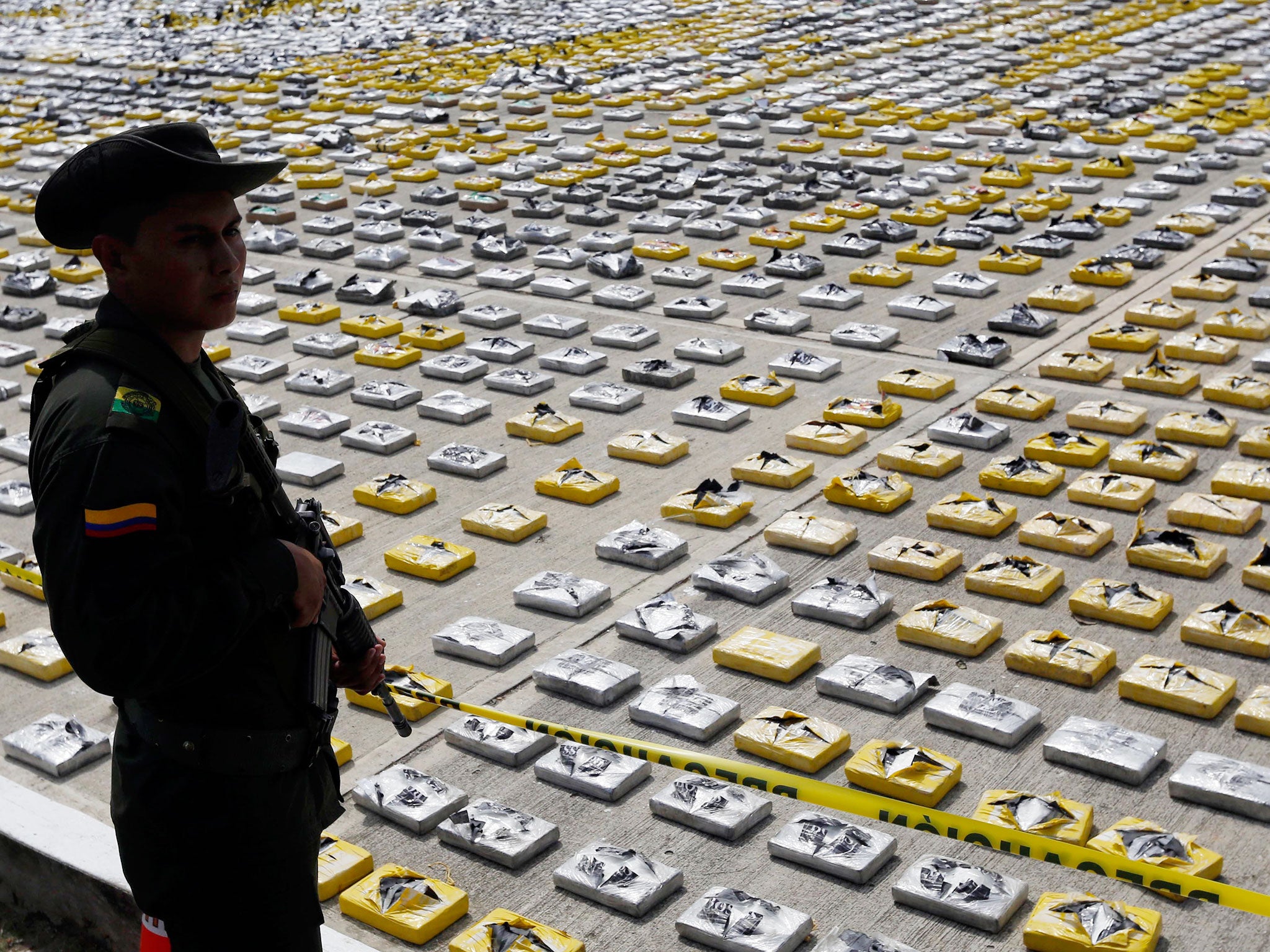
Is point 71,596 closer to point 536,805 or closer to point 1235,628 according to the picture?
point 536,805

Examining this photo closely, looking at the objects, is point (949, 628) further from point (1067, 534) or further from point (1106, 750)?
point (1067, 534)

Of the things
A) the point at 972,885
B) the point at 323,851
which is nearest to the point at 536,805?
the point at 323,851

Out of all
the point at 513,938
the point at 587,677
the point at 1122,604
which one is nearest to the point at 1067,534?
the point at 1122,604

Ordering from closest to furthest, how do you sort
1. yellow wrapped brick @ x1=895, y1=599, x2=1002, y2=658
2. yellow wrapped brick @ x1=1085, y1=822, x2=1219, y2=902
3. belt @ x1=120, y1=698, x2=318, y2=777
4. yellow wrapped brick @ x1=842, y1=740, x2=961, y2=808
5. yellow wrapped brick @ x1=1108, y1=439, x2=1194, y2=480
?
1. belt @ x1=120, y1=698, x2=318, y2=777
2. yellow wrapped brick @ x1=1085, y1=822, x2=1219, y2=902
3. yellow wrapped brick @ x1=842, y1=740, x2=961, y2=808
4. yellow wrapped brick @ x1=895, y1=599, x2=1002, y2=658
5. yellow wrapped brick @ x1=1108, y1=439, x2=1194, y2=480

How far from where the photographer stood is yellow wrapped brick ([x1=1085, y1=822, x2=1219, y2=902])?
13.9ft

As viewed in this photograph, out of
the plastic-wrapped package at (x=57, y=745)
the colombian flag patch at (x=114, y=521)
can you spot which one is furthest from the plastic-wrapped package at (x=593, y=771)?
the colombian flag patch at (x=114, y=521)

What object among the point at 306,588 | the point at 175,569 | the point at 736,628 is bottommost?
the point at 736,628

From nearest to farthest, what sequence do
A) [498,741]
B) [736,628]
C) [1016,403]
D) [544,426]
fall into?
[498,741]
[736,628]
[1016,403]
[544,426]

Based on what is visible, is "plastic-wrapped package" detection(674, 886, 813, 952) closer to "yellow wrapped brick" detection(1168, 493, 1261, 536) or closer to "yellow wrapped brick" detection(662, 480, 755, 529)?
"yellow wrapped brick" detection(662, 480, 755, 529)

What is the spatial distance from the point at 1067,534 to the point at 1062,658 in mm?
1143

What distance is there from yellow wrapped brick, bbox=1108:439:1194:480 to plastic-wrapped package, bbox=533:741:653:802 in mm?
3365

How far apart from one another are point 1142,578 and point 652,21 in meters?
19.5

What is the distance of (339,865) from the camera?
446 centimetres

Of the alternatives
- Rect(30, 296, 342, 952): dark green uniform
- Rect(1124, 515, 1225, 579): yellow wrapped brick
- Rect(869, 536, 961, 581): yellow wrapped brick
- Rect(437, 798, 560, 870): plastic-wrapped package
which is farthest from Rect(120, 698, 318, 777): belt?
Rect(1124, 515, 1225, 579): yellow wrapped brick
